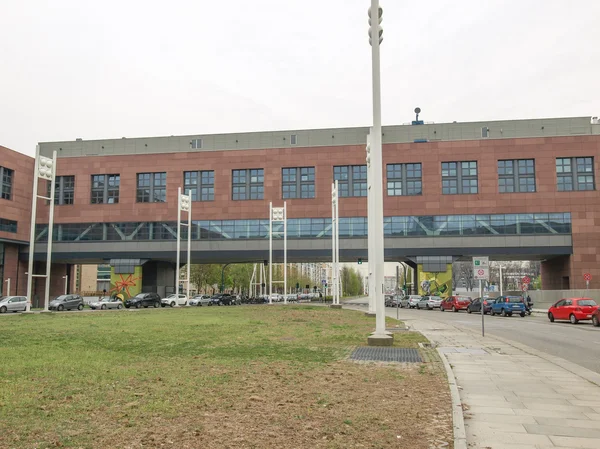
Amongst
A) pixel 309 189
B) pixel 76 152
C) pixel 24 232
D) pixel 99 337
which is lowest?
pixel 99 337

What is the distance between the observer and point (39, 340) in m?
15.6

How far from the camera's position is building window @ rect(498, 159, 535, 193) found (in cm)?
6550

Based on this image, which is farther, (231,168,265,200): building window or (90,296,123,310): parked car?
(231,168,265,200): building window

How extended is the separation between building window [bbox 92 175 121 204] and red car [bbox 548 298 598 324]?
56052 millimetres

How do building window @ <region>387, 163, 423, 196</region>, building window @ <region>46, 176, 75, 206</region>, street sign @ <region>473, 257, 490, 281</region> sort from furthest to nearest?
building window @ <region>46, 176, 75, 206</region> < building window @ <region>387, 163, 423, 196</region> < street sign @ <region>473, 257, 490, 281</region>

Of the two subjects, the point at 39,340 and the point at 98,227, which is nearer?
the point at 39,340

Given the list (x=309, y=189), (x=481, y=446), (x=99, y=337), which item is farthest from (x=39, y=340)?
(x=309, y=189)

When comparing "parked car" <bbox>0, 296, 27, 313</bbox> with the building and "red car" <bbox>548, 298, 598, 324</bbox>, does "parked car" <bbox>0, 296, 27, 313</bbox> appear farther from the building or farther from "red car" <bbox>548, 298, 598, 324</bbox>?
"red car" <bbox>548, 298, 598, 324</bbox>

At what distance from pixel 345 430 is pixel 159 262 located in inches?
2832

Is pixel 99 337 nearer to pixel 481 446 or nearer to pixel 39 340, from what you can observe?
pixel 39 340

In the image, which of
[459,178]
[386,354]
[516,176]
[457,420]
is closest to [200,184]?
[459,178]

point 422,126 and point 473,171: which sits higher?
point 422,126

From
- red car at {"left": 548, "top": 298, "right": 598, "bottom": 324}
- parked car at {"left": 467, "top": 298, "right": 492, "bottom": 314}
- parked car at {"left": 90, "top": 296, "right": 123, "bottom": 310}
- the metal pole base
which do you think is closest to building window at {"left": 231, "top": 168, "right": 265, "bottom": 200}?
parked car at {"left": 90, "top": 296, "right": 123, "bottom": 310}

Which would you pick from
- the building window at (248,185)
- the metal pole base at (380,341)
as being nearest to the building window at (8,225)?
the building window at (248,185)
